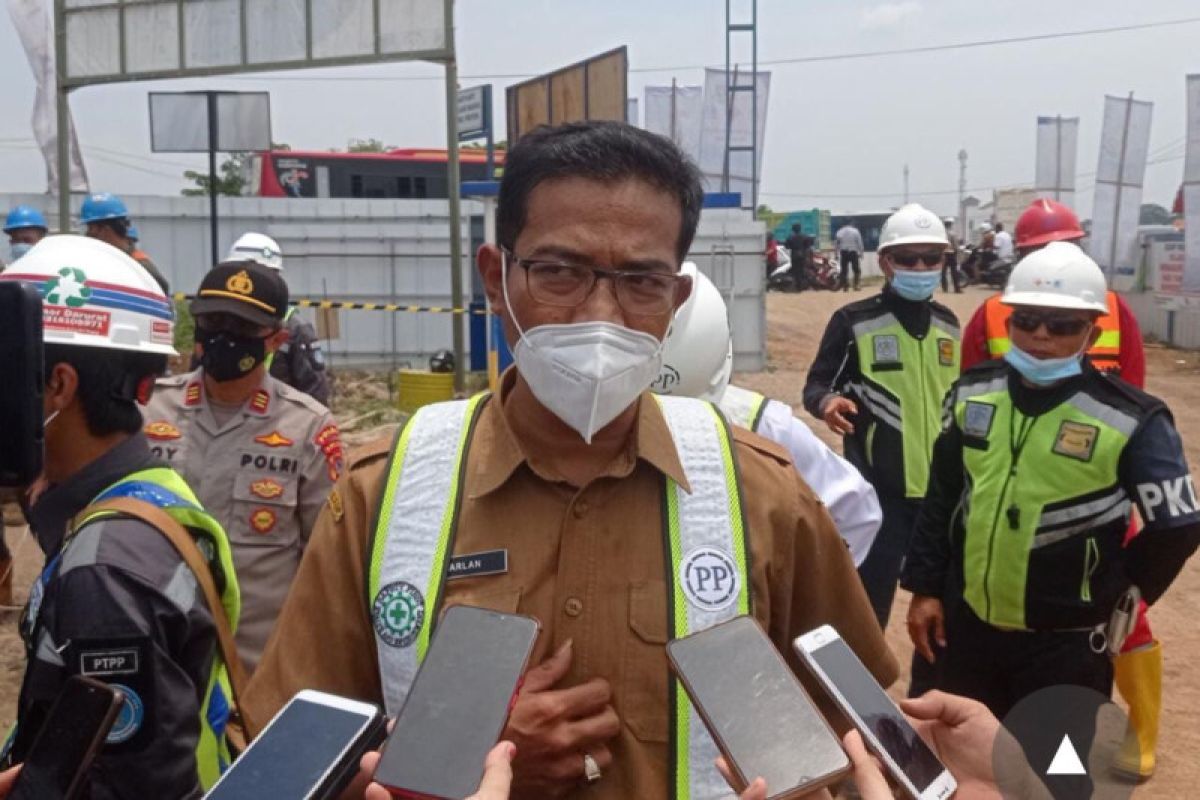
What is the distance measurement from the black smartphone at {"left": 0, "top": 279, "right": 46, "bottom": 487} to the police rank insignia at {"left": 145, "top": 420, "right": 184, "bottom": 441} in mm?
2548

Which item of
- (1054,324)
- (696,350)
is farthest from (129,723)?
(1054,324)

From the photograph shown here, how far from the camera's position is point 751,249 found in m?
16.6

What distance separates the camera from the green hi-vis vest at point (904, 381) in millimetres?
5477

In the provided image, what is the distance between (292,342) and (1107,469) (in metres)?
3.59

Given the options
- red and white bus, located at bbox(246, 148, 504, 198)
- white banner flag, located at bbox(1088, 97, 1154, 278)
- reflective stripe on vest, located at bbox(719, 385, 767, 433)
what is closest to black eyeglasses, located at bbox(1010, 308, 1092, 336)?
reflective stripe on vest, located at bbox(719, 385, 767, 433)

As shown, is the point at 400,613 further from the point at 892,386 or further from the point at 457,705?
the point at 892,386

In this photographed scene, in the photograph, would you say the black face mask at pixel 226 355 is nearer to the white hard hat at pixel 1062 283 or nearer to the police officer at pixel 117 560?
the police officer at pixel 117 560

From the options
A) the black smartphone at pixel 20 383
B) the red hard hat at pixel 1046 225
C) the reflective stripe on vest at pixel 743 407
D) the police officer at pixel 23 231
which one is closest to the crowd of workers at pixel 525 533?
the black smartphone at pixel 20 383

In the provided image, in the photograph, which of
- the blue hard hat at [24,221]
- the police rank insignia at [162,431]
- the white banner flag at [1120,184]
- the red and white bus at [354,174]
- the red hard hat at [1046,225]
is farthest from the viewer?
the red and white bus at [354,174]

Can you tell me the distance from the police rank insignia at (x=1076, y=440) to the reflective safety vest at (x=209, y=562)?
263cm

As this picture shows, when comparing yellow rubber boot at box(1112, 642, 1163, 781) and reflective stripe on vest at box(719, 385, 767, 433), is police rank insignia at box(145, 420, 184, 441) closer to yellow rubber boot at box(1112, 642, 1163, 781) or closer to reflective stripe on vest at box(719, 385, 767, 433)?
reflective stripe on vest at box(719, 385, 767, 433)

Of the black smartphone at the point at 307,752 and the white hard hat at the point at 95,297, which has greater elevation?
the white hard hat at the point at 95,297

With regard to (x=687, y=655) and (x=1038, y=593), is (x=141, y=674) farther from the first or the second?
(x=1038, y=593)

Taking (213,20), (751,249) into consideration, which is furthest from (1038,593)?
(751,249)
